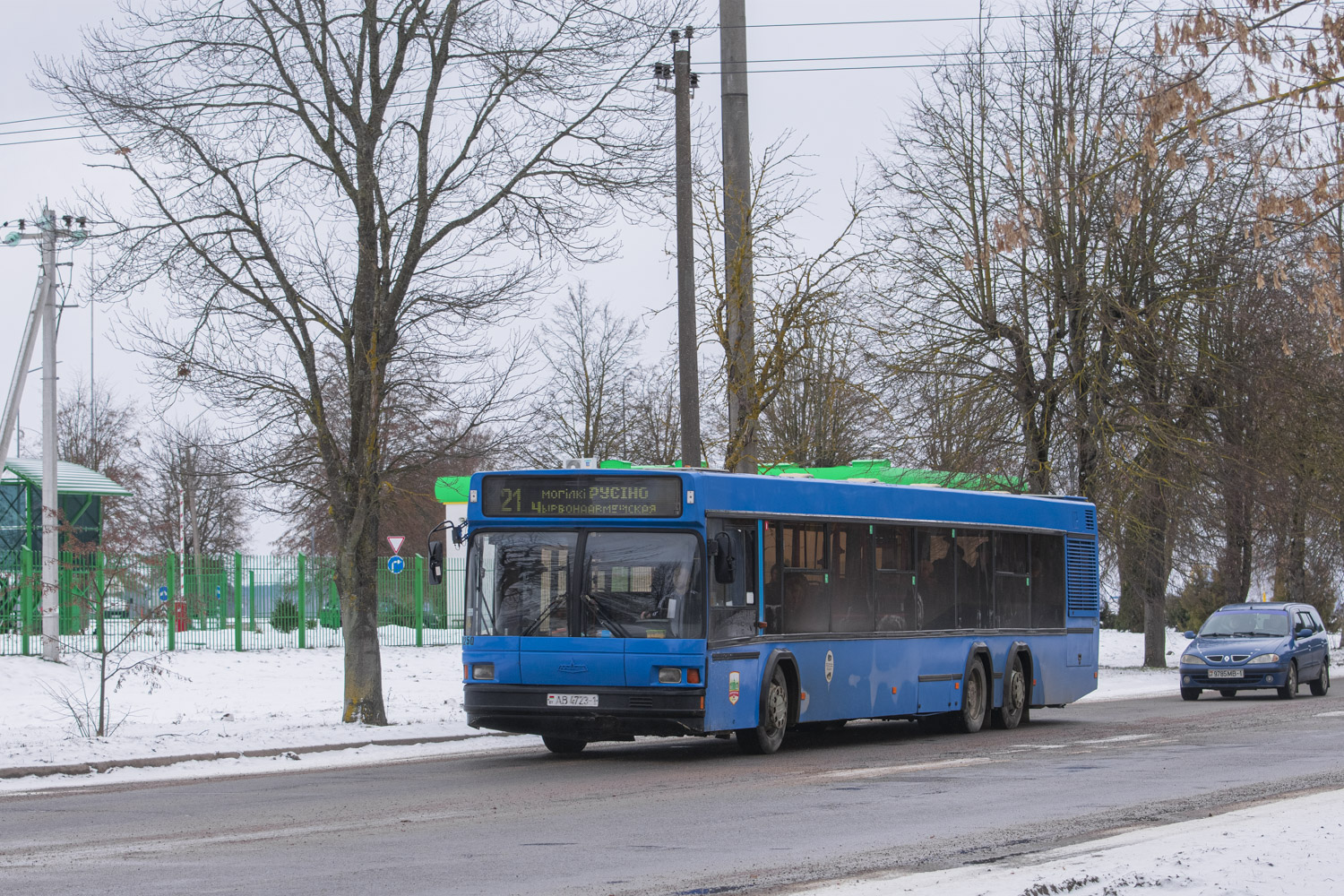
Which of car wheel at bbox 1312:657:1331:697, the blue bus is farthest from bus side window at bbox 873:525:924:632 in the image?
car wheel at bbox 1312:657:1331:697

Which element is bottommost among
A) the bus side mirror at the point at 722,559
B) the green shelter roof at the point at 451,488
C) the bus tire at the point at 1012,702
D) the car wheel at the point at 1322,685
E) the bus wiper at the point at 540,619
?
the car wheel at the point at 1322,685

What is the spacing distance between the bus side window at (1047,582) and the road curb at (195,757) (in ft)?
25.5

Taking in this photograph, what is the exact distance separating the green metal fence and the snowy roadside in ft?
2.54

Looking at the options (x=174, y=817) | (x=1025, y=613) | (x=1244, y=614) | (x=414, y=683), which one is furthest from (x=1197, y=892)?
(x=414, y=683)

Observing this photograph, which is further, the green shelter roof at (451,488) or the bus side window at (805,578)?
the green shelter roof at (451,488)

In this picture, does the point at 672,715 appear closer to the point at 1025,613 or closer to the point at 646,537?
the point at 646,537

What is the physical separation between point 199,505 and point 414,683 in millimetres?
54264

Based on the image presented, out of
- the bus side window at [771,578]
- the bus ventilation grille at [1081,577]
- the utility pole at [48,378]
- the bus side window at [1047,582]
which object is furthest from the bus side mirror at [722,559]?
the utility pole at [48,378]

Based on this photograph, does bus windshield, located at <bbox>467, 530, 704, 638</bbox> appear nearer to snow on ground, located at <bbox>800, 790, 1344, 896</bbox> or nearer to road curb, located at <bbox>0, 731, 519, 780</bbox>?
road curb, located at <bbox>0, 731, 519, 780</bbox>

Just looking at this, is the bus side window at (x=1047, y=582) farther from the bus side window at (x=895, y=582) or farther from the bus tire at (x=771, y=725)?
the bus tire at (x=771, y=725)

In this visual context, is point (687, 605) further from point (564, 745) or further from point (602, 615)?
point (564, 745)

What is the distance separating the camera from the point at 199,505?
81750 millimetres

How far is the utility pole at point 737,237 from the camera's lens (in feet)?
64.3

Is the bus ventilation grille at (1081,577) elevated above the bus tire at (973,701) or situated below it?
above
